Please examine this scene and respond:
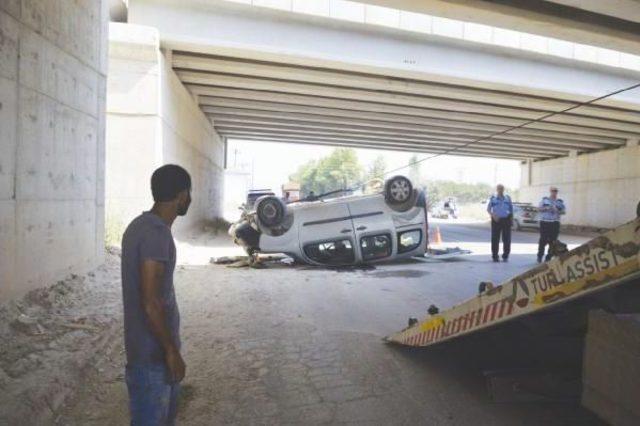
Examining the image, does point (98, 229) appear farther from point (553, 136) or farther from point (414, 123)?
point (553, 136)

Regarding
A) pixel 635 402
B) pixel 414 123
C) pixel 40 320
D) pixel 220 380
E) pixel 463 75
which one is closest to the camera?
pixel 635 402

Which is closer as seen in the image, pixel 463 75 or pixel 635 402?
pixel 635 402

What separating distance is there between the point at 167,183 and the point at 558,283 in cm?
209

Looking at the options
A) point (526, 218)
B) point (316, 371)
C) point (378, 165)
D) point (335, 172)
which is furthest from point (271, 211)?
point (378, 165)

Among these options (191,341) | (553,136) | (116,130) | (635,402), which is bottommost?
(191,341)

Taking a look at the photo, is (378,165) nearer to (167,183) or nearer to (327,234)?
(327,234)

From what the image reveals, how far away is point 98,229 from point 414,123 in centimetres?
1900

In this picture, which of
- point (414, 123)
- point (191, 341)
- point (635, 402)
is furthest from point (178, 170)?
point (414, 123)

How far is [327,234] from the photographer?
9.80 meters

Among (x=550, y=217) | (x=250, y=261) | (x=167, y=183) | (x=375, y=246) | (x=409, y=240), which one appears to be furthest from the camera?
(x=550, y=217)

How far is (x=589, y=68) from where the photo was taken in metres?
16.3

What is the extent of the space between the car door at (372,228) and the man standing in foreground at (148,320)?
25.3 feet

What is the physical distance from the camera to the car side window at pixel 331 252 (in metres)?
9.84

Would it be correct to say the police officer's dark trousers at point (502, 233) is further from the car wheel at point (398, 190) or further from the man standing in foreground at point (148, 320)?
the man standing in foreground at point (148, 320)
